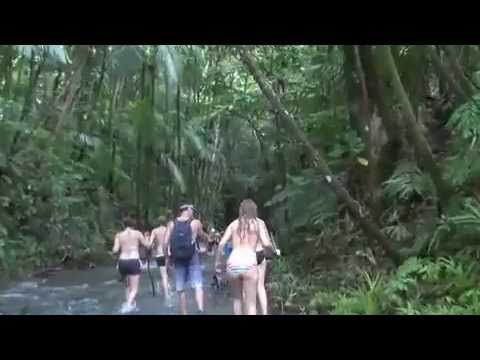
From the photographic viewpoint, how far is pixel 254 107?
780 centimetres

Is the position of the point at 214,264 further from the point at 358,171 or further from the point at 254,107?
the point at 254,107

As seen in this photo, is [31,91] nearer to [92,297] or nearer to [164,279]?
[92,297]

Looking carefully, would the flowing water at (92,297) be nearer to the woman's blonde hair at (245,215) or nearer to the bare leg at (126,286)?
the bare leg at (126,286)

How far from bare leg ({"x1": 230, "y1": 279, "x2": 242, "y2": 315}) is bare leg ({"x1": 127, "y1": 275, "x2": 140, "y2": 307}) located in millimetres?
854

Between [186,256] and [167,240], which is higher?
[167,240]

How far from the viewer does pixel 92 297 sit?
209 inches

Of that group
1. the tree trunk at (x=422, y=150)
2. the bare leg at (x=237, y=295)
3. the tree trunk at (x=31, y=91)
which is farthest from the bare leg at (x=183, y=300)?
the tree trunk at (x=31, y=91)

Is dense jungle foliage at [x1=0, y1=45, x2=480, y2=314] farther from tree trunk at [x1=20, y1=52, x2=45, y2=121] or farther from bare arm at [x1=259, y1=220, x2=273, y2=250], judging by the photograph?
bare arm at [x1=259, y1=220, x2=273, y2=250]

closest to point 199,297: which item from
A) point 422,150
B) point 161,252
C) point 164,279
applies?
point 164,279

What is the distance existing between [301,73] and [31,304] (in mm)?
4170

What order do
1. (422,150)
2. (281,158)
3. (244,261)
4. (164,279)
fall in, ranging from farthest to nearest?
(281,158) < (422,150) < (164,279) < (244,261)

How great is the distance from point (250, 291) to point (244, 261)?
233mm

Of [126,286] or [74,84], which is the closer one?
[126,286]

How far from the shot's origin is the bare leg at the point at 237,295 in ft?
15.6
